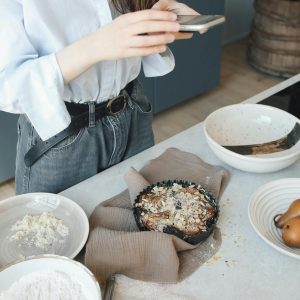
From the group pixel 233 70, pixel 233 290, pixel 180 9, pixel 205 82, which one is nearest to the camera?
pixel 233 290

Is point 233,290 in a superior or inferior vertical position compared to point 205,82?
superior

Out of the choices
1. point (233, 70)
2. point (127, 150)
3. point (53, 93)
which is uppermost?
point (53, 93)

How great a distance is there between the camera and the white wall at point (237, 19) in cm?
303

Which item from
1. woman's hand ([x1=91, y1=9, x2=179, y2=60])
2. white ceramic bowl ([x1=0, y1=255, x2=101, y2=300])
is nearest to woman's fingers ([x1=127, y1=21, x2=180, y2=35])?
woman's hand ([x1=91, y1=9, x2=179, y2=60])

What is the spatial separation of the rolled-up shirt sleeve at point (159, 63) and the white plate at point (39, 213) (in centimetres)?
43

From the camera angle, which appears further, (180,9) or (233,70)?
(233,70)

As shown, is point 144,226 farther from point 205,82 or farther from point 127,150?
point 205,82

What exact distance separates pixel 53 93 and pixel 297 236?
1.55ft

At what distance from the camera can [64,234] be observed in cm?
78

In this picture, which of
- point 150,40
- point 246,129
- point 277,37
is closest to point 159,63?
point 246,129

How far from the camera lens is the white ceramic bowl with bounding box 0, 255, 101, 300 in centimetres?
64

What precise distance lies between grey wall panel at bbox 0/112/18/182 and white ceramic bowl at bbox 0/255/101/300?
45.1 inches

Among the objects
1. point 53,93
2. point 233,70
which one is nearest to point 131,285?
point 53,93

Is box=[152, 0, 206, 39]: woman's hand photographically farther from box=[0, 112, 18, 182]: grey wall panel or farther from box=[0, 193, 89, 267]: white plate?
box=[0, 112, 18, 182]: grey wall panel
